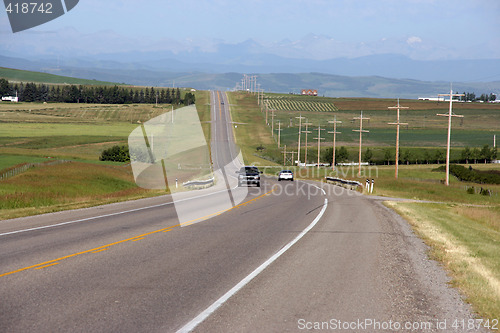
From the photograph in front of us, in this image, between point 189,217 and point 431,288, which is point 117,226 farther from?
point 431,288

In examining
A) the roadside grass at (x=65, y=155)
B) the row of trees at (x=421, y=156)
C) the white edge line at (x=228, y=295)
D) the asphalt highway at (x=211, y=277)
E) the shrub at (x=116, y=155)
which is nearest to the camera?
the white edge line at (x=228, y=295)

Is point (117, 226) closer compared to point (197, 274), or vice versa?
point (197, 274)

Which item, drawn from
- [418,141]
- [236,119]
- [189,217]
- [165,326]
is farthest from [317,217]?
[236,119]

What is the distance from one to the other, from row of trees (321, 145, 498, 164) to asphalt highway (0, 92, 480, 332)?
110037 millimetres

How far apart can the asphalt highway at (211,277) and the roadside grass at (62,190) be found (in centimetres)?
774

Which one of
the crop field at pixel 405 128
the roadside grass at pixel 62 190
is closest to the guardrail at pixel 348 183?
the roadside grass at pixel 62 190

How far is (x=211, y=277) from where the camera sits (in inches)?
422

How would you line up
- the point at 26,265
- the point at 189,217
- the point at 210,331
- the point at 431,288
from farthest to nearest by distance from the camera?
the point at 189,217 → the point at 26,265 → the point at 431,288 → the point at 210,331

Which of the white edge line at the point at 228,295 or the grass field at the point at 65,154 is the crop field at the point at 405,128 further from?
the white edge line at the point at 228,295

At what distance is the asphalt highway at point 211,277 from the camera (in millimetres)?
7977

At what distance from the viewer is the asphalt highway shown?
7.98 metres

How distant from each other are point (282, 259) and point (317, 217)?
10.7 meters

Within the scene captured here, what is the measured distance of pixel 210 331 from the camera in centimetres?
733

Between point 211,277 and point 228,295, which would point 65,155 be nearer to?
point 211,277
